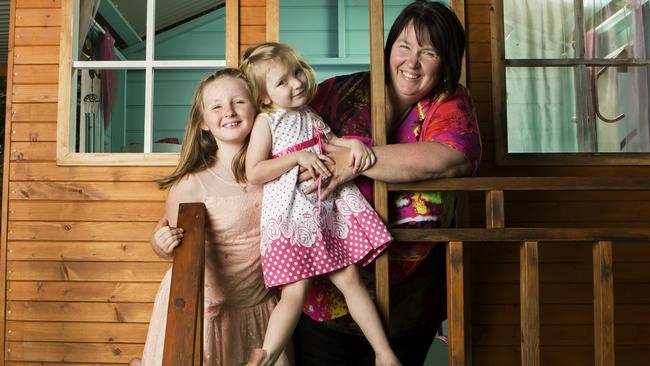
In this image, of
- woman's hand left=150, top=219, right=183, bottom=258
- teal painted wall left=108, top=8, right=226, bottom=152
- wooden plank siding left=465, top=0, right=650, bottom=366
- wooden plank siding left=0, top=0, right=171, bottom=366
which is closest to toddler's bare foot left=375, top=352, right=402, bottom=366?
woman's hand left=150, top=219, right=183, bottom=258

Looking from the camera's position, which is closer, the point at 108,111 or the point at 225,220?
the point at 225,220

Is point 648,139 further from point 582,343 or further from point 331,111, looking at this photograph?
point 331,111

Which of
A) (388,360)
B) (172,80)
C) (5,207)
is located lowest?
(388,360)

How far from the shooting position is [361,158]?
1.79 meters

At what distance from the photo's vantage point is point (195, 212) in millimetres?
1800

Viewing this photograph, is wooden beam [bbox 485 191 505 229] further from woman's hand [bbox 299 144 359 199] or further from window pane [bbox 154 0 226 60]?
window pane [bbox 154 0 226 60]

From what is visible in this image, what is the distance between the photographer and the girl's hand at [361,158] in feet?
5.89

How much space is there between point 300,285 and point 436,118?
25.1 inches

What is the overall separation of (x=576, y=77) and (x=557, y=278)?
0.95 m

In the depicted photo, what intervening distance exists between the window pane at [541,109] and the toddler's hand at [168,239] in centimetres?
185

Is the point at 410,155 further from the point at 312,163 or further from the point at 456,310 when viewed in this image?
the point at 456,310

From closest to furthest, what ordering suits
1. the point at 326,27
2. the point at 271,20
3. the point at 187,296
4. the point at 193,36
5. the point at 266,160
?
1. the point at 187,296
2. the point at 266,160
3. the point at 271,20
4. the point at 326,27
5. the point at 193,36

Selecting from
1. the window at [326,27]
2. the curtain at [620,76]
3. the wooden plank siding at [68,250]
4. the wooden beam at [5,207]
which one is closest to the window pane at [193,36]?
the window at [326,27]

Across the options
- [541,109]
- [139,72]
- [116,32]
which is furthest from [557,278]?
[139,72]
